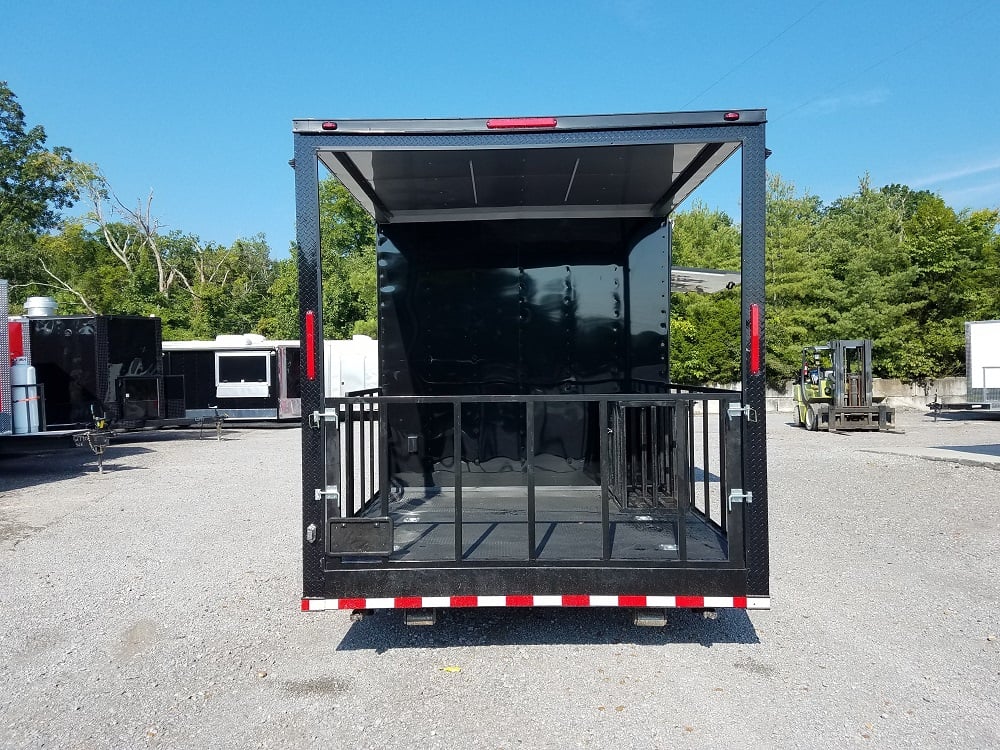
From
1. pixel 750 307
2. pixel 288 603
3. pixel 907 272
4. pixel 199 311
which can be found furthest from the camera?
pixel 199 311

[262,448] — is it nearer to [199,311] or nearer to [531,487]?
[531,487]

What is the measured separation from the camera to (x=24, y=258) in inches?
1469

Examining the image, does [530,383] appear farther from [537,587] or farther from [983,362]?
[983,362]

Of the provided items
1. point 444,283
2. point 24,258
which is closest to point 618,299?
point 444,283

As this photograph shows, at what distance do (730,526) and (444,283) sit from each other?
11.1ft

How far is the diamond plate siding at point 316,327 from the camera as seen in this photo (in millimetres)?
3789

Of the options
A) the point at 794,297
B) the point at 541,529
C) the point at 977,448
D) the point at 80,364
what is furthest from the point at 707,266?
the point at 541,529

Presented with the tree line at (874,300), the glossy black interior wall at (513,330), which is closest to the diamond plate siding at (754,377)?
the glossy black interior wall at (513,330)

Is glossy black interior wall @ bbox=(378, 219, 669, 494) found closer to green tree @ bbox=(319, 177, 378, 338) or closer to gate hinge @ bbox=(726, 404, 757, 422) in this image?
gate hinge @ bbox=(726, 404, 757, 422)

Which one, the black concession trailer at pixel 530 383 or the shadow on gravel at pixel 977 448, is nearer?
the black concession trailer at pixel 530 383

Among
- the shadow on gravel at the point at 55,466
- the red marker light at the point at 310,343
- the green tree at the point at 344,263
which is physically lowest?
the shadow on gravel at the point at 55,466

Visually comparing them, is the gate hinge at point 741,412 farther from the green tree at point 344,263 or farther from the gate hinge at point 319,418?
the green tree at point 344,263

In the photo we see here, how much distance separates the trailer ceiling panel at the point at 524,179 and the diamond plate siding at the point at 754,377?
14.7 inches

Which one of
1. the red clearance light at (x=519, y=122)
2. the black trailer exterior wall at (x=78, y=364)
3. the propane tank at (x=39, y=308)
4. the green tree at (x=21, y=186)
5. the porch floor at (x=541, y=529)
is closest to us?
the red clearance light at (x=519, y=122)
